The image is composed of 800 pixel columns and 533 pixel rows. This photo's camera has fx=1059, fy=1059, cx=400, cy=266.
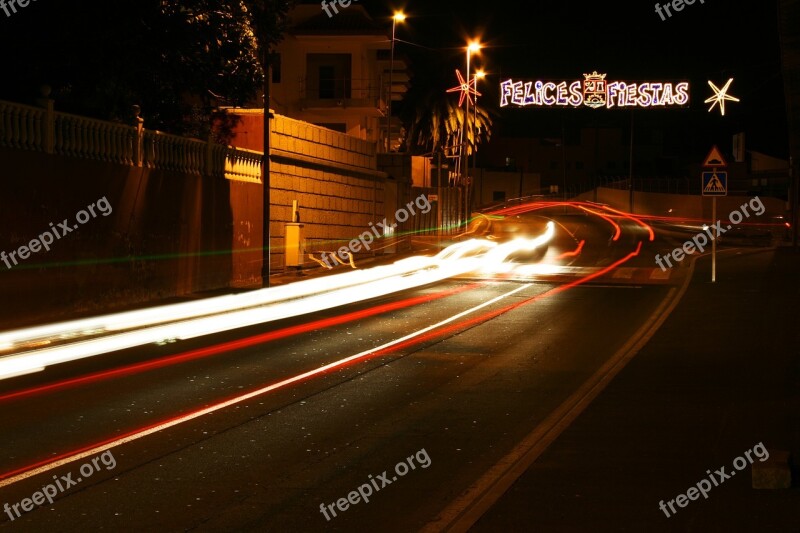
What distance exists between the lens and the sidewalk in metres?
6.68

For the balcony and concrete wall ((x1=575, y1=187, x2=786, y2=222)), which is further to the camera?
concrete wall ((x1=575, y1=187, x2=786, y2=222))

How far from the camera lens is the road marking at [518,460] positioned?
6.75m

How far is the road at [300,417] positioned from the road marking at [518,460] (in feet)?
0.29

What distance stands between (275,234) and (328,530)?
25.5 m

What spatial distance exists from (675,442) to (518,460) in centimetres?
160

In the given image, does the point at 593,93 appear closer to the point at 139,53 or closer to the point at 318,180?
the point at 318,180

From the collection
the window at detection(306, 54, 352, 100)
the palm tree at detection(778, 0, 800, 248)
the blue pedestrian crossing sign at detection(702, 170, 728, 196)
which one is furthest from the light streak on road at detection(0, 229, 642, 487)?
the window at detection(306, 54, 352, 100)

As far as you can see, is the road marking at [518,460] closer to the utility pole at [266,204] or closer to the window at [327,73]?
the utility pole at [266,204]

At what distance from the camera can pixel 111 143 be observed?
2116 centimetres

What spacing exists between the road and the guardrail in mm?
5032

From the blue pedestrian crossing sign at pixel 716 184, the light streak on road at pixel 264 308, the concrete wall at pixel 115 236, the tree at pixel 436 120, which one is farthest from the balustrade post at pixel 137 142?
the tree at pixel 436 120

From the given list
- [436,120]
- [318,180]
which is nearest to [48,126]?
[318,180]

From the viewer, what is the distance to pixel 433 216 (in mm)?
61281

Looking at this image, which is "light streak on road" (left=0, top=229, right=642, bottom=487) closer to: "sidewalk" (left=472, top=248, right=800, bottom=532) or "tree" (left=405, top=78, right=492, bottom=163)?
"sidewalk" (left=472, top=248, right=800, bottom=532)
